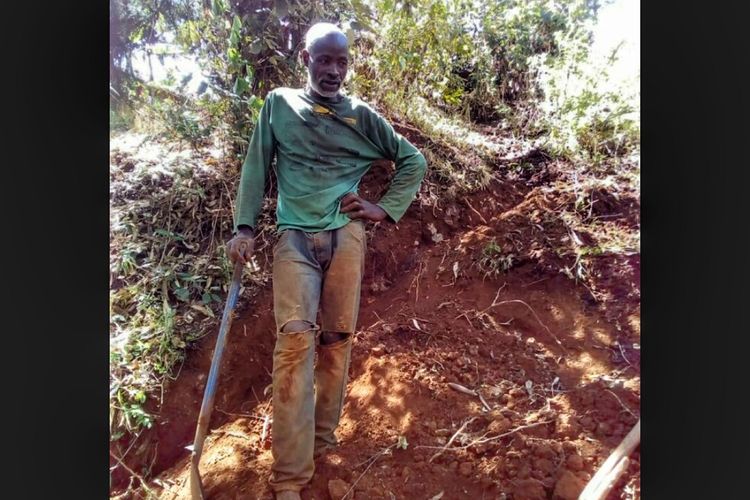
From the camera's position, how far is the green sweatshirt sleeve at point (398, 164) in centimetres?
242

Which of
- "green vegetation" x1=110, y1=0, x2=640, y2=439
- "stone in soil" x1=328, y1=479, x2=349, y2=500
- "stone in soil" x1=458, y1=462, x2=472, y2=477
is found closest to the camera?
"stone in soil" x1=328, y1=479, x2=349, y2=500

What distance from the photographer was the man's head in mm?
2192

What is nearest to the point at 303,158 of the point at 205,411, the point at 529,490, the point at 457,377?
the point at 205,411

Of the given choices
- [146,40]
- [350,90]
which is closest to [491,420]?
[350,90]

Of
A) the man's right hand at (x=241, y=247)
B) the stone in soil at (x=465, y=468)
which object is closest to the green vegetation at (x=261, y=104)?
the man's right hand at (x=241, y=247)

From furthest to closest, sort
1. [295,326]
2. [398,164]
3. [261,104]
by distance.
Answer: [261,104] < [398,164] < [295,326]

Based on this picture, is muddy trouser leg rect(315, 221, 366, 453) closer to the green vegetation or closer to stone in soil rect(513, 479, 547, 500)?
stone in soil rect(513, 479, 547, 500)

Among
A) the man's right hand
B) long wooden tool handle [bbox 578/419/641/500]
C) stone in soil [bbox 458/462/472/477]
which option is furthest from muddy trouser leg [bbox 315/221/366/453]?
long wooden tool handle [bbox 578/419/641/500]

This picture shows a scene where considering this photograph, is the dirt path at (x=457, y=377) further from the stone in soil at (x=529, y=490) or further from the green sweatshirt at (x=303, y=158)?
the green sweatshirt at (x=303, y=158)

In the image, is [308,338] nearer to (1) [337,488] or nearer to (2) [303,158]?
(1) [337,488]

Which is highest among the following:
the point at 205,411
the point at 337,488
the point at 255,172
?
the point at 255,172

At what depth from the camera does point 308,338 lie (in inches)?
84.6

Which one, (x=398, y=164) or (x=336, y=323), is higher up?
(x=398, y=164)

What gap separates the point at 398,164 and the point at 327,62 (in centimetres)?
54
